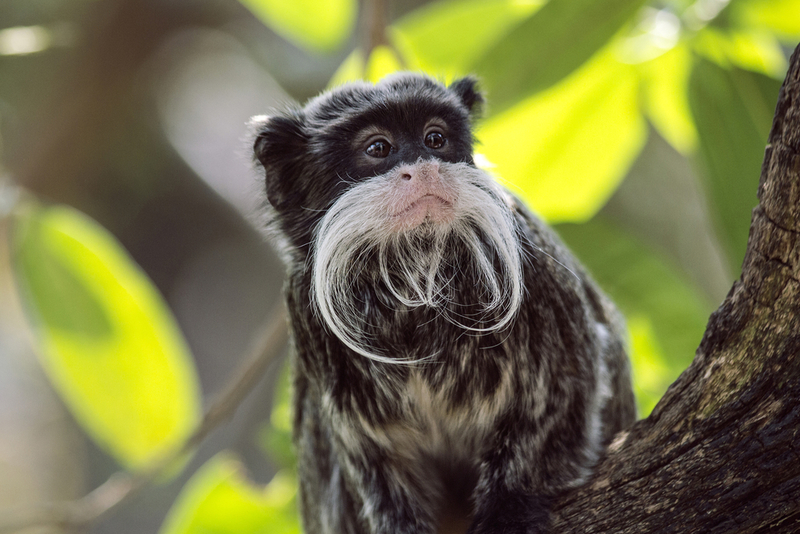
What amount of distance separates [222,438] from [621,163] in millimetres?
4479

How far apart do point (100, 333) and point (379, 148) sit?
134 centimetres

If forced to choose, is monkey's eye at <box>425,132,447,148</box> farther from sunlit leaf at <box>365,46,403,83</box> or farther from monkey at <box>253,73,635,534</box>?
sunlit leaf at <box>365,46,403,83</box>

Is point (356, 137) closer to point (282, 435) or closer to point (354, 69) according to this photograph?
point (354, 69)

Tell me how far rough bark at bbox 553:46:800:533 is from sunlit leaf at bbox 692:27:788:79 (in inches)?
35.5

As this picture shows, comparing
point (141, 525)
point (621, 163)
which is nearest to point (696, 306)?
point (621, 163)

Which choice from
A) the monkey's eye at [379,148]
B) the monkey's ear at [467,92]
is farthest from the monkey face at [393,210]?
the monkey's ear at [467,92]

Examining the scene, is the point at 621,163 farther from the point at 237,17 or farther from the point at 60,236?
the point at 237,17

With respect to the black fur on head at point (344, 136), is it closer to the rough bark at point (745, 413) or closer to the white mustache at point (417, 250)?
the white mustache at point (417, 250)

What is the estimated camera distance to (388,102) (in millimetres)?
1520

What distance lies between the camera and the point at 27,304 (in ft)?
8.00

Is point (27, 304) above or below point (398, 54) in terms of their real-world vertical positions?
below

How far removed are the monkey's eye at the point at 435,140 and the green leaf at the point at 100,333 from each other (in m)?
1.29

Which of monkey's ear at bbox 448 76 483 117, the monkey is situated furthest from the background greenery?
the monkey

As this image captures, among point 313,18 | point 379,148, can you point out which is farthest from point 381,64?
point 379,148
